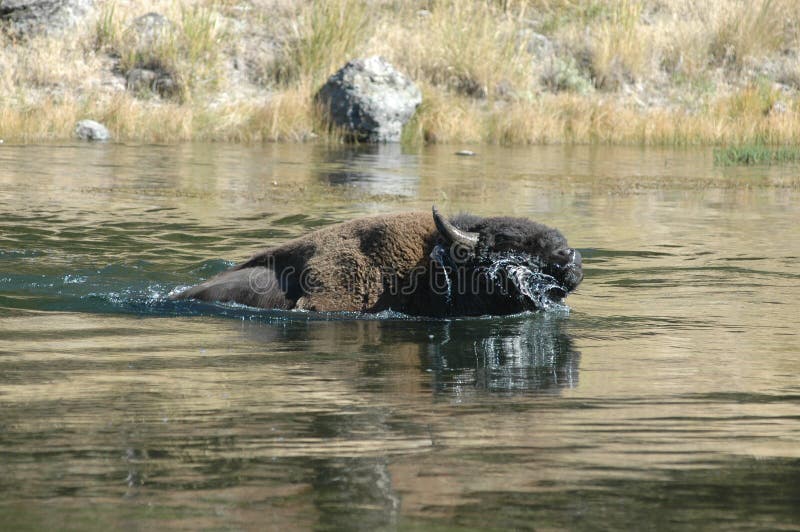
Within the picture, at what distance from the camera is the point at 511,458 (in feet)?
13.1

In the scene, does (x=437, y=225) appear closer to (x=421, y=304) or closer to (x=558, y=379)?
(x=421, y=304)

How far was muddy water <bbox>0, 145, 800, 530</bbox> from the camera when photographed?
11.5 ft

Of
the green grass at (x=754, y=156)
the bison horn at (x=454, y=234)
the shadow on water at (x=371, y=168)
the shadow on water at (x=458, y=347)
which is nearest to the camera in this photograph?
the shadow on water at (x=458, y=347)

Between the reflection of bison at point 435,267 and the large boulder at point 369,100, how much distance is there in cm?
1820

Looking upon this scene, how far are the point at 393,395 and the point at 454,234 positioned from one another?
2.13 m

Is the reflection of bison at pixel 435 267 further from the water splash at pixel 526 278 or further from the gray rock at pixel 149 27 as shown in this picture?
the gray rock at pixel 149 27

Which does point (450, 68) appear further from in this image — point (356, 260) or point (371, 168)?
point (356, 260)

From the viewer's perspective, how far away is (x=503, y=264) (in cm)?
727

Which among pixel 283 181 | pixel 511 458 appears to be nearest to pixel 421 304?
pixel 511 458

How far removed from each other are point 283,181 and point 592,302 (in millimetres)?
9738

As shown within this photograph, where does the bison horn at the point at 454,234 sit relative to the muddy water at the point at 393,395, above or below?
above

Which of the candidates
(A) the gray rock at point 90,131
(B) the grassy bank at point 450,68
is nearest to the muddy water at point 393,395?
(A) the gray rock at point 90,131

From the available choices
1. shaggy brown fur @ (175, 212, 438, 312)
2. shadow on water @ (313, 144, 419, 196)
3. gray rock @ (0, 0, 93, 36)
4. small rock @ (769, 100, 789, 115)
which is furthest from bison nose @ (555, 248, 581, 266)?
gray rock @ (0, 0, 93, 36)

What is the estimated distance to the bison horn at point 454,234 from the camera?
23.0 feet
